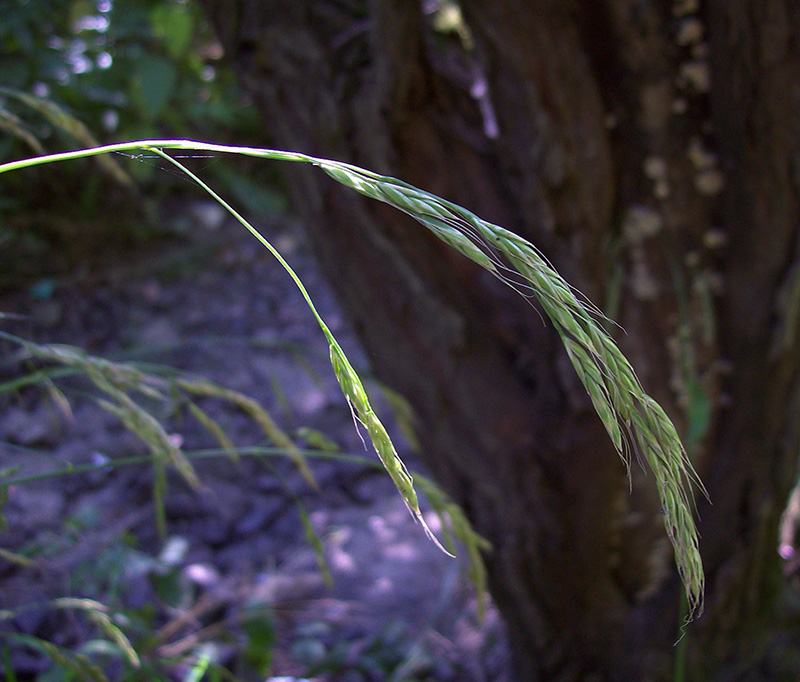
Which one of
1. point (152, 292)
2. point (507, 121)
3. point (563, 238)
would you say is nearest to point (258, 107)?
point (507, 121)

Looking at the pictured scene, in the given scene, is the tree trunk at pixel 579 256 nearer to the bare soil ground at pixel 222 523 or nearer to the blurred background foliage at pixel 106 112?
the bare soil ground at pixel 222 523

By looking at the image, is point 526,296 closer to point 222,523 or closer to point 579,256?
point 579,256

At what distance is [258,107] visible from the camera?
1.01 m

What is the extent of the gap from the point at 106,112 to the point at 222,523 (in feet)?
5.35

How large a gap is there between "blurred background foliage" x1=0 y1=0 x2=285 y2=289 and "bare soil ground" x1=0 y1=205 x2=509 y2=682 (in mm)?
171

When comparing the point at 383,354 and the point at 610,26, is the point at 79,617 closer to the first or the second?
the point at 383,354

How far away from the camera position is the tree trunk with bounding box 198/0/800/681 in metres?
0.90

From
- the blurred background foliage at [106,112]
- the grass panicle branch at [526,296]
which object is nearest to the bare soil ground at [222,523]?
the blurred background foliage at [106,112]

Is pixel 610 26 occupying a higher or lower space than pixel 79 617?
higher

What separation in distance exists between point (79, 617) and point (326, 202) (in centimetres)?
99

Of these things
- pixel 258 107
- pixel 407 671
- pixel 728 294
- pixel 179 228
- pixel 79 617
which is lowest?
pixel 407 671

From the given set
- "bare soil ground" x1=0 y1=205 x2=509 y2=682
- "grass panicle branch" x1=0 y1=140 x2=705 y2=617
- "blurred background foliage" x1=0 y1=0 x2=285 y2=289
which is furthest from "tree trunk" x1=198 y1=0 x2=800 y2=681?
"blurred background foliage" x1=0 y1=0 x2=285 y2=289

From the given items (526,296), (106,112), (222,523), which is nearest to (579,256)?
(526,296)

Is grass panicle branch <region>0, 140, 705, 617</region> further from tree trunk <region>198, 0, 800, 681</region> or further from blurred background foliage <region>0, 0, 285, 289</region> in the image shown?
blurred background foliage <region>0, 0, 285, 289</region>
